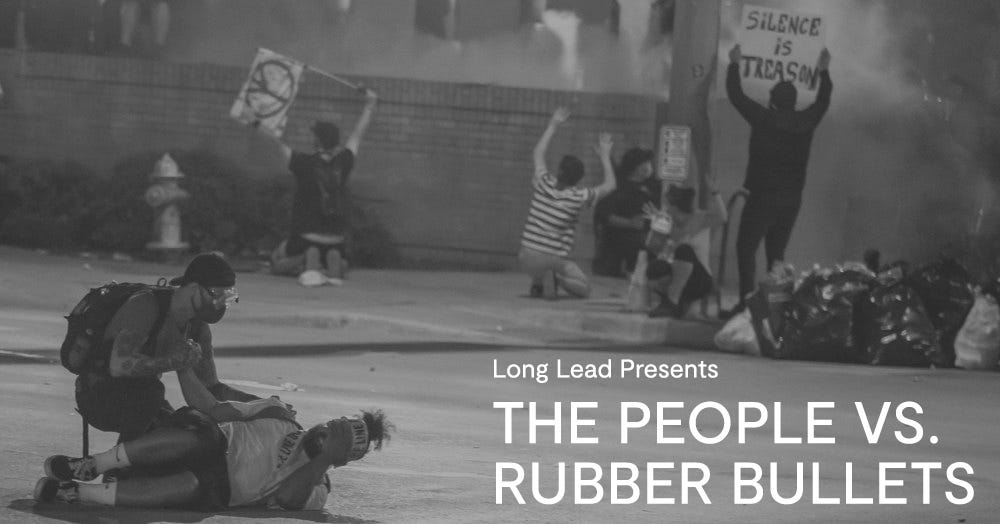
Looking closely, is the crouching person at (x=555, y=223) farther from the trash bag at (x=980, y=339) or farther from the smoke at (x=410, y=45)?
the trash bag at (x=980, y=339)

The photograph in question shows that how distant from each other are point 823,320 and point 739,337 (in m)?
0.76

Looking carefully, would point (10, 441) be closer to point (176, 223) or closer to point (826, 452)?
point (826, 452)

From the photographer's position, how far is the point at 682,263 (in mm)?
16188

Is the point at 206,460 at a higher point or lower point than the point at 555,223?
higher

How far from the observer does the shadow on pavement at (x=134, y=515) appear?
23.2 feet

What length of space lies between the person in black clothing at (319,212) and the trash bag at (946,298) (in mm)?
5856

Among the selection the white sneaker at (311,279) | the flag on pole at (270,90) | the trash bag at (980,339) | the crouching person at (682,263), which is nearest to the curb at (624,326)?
the crouching person at (682,263)

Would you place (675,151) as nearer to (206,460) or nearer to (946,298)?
(946,298)

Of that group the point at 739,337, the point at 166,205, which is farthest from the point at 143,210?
the point at 739,337

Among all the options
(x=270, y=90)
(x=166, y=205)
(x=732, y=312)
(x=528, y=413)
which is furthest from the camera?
(x=270, y=90)

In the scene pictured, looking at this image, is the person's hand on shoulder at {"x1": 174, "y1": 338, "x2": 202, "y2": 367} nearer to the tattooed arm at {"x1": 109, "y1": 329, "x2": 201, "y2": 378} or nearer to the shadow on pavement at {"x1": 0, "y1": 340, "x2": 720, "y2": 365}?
the tattooed arm at {"x1": 109, "y1": 329, "x2": 201, "y2": 378}

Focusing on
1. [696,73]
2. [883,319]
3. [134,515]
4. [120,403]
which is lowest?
[883,319]

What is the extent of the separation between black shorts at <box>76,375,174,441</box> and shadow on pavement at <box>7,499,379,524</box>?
0.31 metres

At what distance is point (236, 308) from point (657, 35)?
6.66 metres
